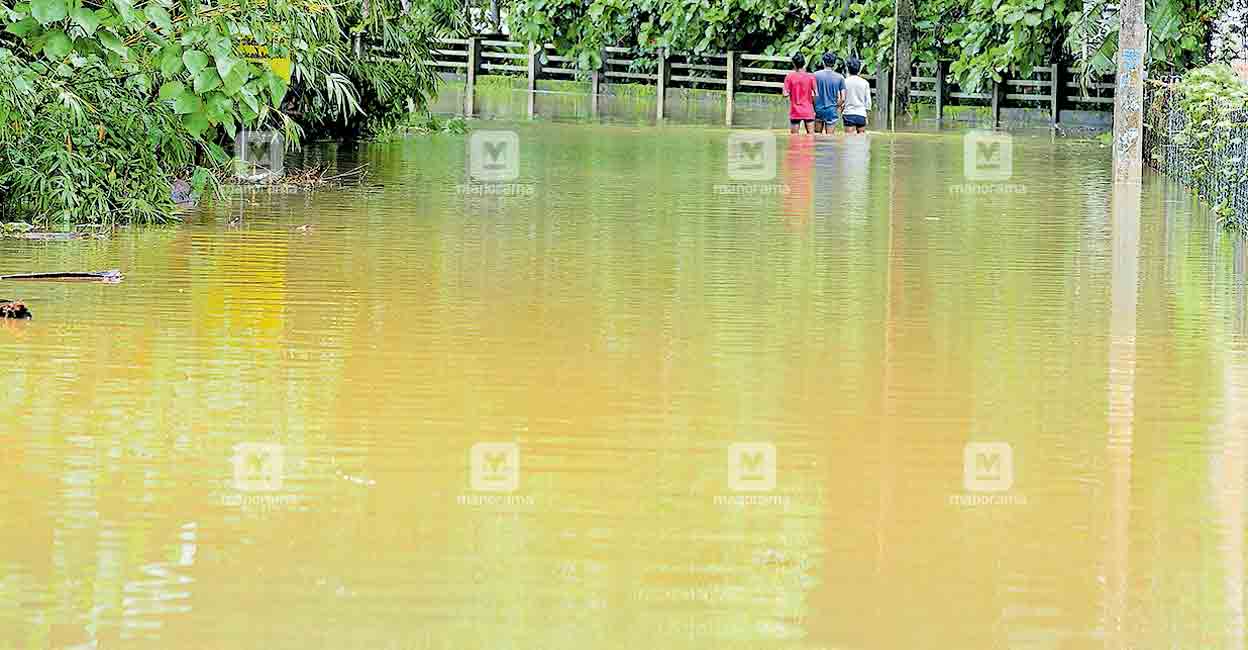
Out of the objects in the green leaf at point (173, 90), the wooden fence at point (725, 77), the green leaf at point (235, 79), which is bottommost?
the green leaf at point (173, 90)

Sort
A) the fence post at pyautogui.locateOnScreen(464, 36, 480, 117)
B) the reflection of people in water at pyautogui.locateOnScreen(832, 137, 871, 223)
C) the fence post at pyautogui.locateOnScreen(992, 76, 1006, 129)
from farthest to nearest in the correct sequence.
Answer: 1. the fence post at pyautogui.locateOnScreen(464, 36, 480, 117)
2. the fence post at pyautogui.locateOnScreen(992, 76, 1006, 129)
3. the reflection of people in water at pyautogui.locateOnScreen(832, 137, 871, 223)

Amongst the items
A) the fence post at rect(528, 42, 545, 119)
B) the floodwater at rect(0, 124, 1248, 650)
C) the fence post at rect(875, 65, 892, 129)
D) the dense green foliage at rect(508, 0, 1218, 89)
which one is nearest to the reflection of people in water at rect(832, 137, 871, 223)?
the floodwater at rect(0, 124, 1248, 650)

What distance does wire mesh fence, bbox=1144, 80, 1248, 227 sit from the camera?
1644 cm

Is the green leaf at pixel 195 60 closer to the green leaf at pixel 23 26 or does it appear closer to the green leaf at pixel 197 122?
the green leaf at pixel 197 122

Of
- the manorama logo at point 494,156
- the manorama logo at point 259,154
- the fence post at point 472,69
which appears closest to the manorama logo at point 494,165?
the manorama logo at point 494,156

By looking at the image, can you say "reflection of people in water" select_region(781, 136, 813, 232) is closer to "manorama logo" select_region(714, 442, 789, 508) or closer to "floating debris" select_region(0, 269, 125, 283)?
"floating debris" select_region(0, 269, 125, 283)

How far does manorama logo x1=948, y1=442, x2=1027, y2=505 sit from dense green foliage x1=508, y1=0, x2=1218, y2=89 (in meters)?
19.7

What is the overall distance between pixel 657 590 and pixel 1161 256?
947 centimetres

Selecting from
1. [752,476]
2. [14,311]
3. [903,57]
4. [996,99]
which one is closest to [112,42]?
[14,311]

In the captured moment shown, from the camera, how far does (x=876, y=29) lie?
3784cm

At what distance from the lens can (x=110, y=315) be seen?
11.4 metres

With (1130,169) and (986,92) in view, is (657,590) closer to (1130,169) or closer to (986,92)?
(1130,169)

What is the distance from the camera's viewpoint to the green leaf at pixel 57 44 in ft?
34.2

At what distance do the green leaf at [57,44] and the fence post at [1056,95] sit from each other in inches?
1022
